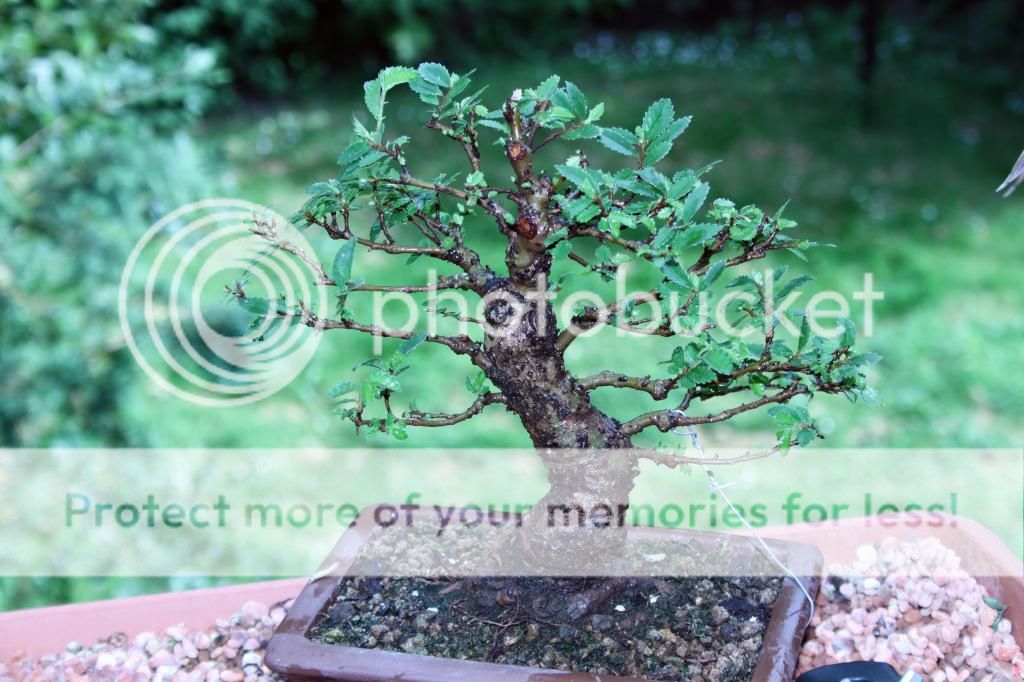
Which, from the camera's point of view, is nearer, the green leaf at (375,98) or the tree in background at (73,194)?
the green leaf at (375,98)

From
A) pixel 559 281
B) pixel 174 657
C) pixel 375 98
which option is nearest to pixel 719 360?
pixel 559 281

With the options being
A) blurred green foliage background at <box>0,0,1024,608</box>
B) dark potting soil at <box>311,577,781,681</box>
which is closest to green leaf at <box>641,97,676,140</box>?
dark potting soil at <box>311,577,781,681</box>

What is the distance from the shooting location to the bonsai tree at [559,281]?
3.95 feet

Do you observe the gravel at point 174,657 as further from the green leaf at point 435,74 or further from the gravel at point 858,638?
the green leaf at point 435,74

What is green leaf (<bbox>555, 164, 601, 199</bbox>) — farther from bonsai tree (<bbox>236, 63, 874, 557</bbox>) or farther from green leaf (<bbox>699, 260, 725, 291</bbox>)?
green leaf (<bbox>699, 260, 725, 291</bbox>)

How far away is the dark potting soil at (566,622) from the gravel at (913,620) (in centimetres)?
13

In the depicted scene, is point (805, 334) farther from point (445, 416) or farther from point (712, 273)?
point (445, 416)

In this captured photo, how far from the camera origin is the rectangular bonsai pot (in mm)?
1236

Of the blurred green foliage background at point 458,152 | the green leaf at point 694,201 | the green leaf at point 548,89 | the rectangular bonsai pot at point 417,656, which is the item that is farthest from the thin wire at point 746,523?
the blurred green foliage background at point 458,152

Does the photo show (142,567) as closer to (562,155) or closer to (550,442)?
(550,442)

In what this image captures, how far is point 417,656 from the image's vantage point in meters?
1.27

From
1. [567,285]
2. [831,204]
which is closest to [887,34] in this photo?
[831,204]

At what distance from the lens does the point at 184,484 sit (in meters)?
2.86

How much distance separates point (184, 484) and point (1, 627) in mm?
1387
